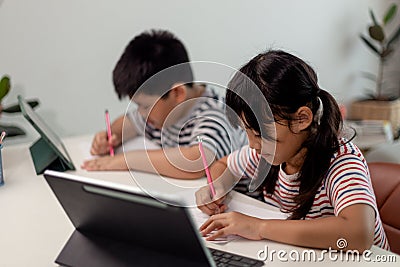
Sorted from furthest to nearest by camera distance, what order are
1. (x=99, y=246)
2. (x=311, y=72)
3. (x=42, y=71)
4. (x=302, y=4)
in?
1. (x=302, y=4)
2. (x=42, y=71)
3. (x=311, y=72)
4. (x=99, y=246)

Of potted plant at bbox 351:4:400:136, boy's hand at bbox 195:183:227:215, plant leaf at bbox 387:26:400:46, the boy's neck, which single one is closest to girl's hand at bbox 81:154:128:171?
the boy's neck

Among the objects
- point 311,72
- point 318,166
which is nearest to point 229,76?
point 311,72

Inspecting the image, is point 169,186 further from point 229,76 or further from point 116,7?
point 116,7

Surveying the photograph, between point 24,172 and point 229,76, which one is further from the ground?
point 229,76

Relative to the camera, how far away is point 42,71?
2.42 metres

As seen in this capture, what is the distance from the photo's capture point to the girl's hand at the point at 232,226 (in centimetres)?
116

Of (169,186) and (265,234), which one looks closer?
(265,234)

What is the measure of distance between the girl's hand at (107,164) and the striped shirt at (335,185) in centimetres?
36

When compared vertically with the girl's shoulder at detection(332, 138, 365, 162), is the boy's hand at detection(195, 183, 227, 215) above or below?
below

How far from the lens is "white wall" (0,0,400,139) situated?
2.36 meters

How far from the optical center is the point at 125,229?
987 mm

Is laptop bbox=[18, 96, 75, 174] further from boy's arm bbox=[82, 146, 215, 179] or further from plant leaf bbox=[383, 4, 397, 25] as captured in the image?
plant leaf bbox=[383, 4, 397, 25]

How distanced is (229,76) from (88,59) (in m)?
1.41

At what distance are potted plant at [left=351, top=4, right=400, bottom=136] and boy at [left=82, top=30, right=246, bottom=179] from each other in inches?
69.0
